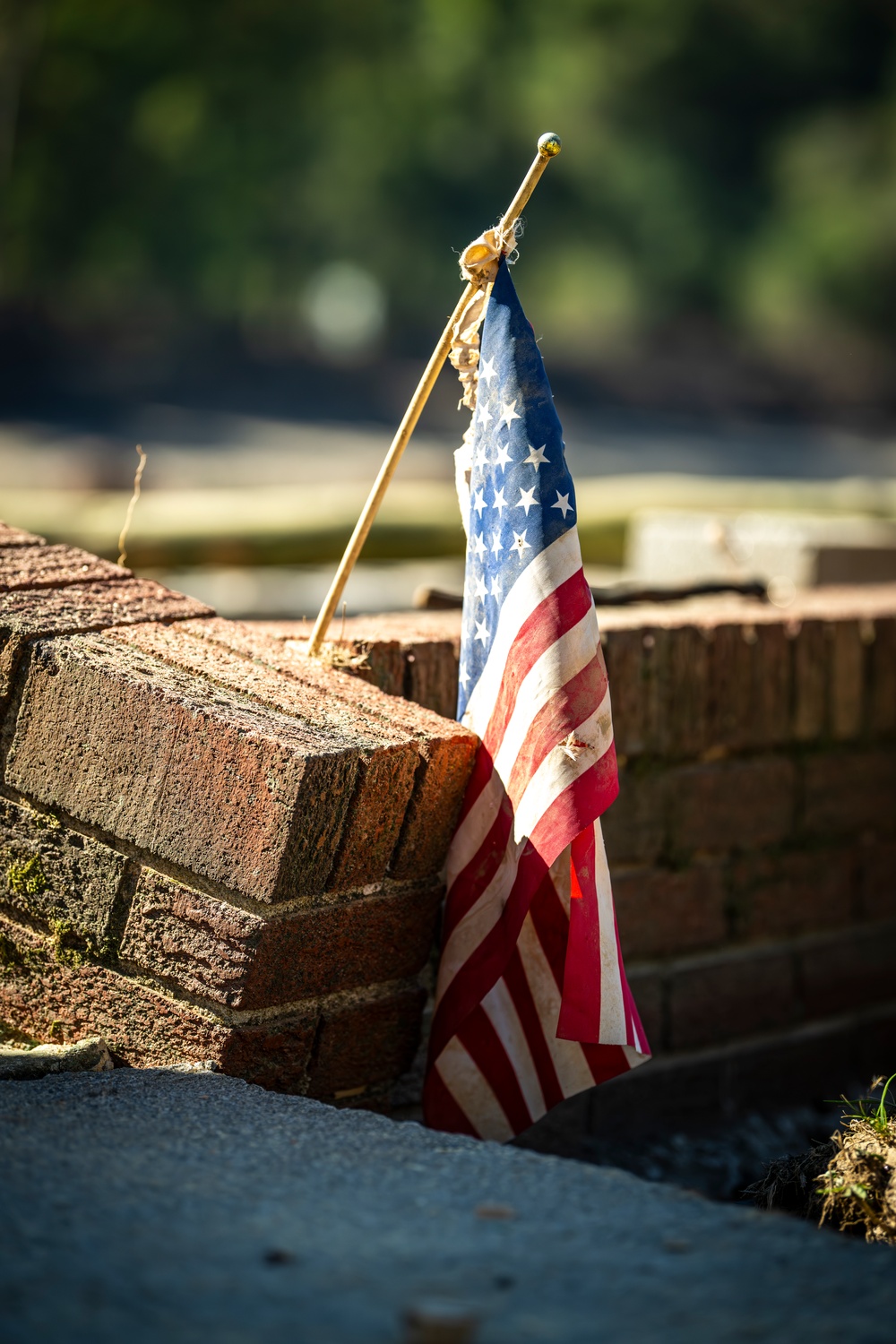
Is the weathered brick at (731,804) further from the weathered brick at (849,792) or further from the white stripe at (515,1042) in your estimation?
the white stripe at (515,1042)

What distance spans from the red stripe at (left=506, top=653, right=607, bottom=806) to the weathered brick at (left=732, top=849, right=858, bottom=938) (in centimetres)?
137

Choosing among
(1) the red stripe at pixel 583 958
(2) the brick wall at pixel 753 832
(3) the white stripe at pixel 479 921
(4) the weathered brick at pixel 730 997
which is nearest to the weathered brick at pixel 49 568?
(2) the brick wall at pixel 753 832

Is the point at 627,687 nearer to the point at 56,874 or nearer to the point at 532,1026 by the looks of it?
the point at 532,1026

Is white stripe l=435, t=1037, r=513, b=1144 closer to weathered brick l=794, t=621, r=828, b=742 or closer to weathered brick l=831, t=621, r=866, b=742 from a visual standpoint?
weathered brick l=794, t=621, r=828, b=742

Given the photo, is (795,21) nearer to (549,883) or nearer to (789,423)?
(789,423)

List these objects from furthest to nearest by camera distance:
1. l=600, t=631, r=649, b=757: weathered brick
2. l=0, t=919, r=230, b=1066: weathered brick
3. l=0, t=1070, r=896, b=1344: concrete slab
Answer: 1. l=600, t=631, r=649, b=757: weathered brick
2. l=0, t=919, r=230, b=1066: weathered brick
3. l=0, t=1070, r=896, b=1344: concrete slab

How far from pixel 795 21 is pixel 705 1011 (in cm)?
3495

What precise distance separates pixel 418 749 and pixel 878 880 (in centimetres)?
213

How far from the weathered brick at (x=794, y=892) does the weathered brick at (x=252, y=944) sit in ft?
4.78

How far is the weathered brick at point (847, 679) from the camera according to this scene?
3.97 metres

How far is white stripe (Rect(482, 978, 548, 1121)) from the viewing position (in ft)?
9.14

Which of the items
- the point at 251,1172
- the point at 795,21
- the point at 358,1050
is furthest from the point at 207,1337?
the point at 795,21

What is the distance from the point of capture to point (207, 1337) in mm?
1410

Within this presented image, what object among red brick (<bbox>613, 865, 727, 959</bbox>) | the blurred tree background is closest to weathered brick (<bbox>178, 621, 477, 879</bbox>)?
red brick (<bbox>613, 865, 727, 959</bbox>)
